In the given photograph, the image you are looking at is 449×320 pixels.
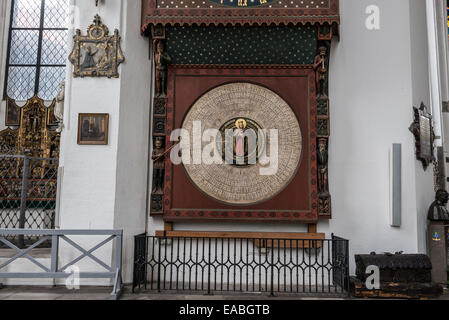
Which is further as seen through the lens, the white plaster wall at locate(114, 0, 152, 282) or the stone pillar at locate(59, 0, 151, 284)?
the white plaster wall at locate(114, 0, 152, 282)

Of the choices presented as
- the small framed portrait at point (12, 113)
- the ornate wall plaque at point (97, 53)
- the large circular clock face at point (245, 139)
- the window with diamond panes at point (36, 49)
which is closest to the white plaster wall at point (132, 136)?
the ornate wall plaque at point (97, 53)

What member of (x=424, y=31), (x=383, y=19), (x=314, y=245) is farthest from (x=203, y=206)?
(x=424, y=31)

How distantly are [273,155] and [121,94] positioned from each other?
256 centimetres

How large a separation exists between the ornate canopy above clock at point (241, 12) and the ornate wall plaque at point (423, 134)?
1.98 meters

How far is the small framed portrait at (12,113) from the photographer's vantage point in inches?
354

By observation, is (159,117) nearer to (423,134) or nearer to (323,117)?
(323,117)

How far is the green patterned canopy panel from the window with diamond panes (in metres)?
5.32

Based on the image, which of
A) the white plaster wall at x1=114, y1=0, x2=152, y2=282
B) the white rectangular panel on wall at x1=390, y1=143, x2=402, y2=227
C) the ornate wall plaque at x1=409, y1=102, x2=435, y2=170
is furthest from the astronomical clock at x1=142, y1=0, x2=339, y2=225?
the ornate wall plaque at x1=409, y1=102, x2=435, y2=170

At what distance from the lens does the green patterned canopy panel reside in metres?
5.61

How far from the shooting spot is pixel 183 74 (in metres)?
→ 5.88

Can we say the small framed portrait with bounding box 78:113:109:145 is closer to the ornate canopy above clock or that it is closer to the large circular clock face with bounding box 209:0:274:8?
the ornate canopy above clock

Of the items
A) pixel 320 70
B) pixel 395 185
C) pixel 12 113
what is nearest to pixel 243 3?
pixel 320 70

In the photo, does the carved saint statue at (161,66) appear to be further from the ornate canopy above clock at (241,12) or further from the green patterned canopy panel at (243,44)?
the ornate canopy above clock at (241,12)
